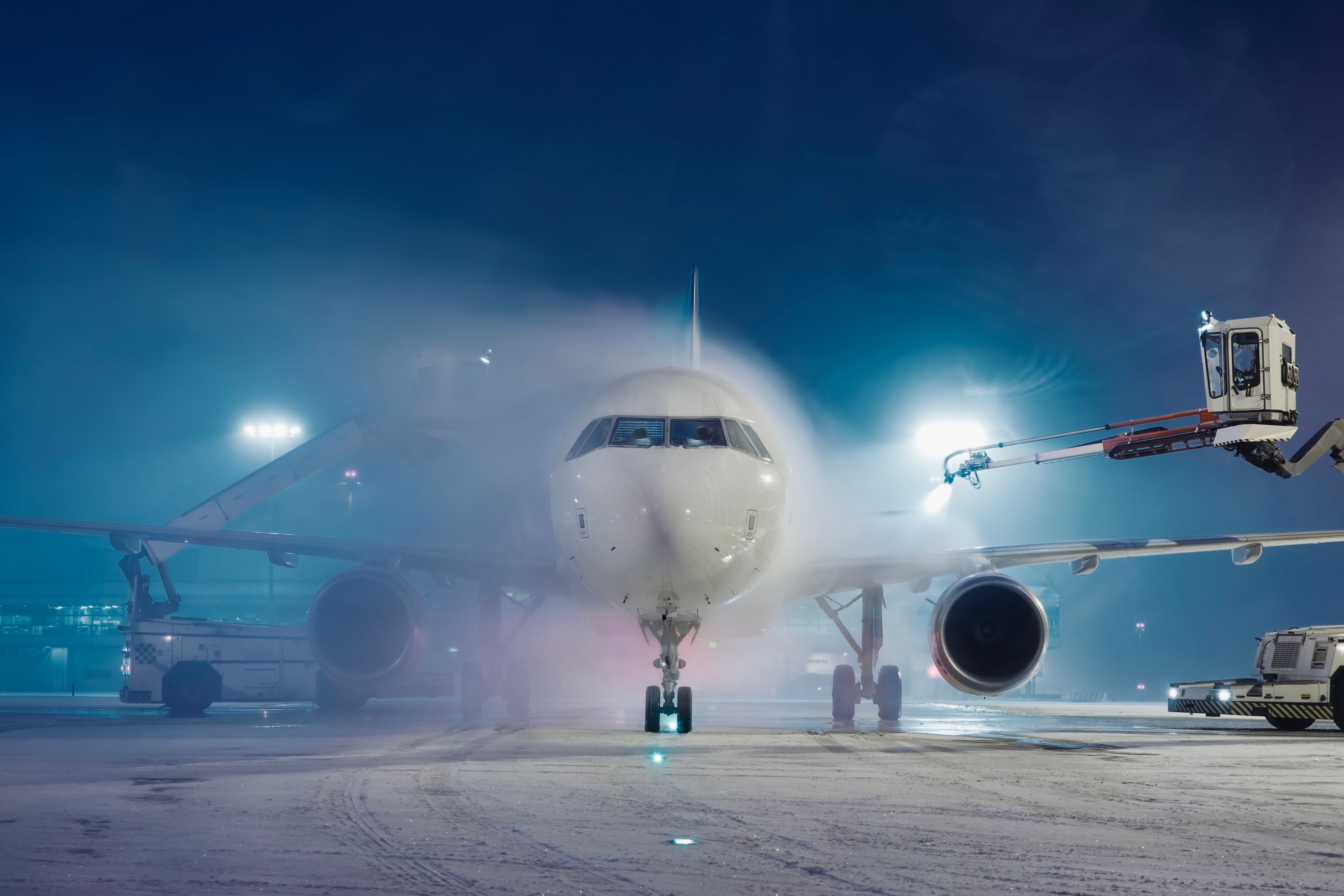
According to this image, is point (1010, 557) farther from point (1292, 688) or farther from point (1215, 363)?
point (1215, 363)

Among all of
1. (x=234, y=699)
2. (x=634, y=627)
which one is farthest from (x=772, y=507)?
(x=234, y=699)

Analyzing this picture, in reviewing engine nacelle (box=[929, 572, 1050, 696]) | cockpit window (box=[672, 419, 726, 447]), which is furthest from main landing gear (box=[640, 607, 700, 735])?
engine nacelle (box=[929, 572, 1050, 696])

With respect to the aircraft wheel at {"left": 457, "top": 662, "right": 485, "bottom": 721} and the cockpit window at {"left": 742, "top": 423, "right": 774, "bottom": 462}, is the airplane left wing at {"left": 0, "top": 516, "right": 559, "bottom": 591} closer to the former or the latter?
the aircraft wheel at {"left": 457, "top": 662, "right": 485, "bottom": 721}

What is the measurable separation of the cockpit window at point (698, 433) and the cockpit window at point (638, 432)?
0.62 ft

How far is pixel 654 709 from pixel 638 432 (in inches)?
162

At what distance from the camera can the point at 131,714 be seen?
Result: 23.3 m

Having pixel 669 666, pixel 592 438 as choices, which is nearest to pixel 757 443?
pixel 592 438

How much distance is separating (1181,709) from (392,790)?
1565cm

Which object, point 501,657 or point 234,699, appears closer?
point 501,657

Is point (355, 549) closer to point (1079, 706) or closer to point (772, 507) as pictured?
point (772, 507)

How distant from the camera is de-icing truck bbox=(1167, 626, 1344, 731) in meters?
17.7

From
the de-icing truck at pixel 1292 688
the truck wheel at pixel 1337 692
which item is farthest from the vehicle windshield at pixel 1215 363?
the truck wheel at pixel 1337 692

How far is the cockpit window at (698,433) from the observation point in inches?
506

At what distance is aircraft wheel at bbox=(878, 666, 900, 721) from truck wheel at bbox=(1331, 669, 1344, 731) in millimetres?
7041
